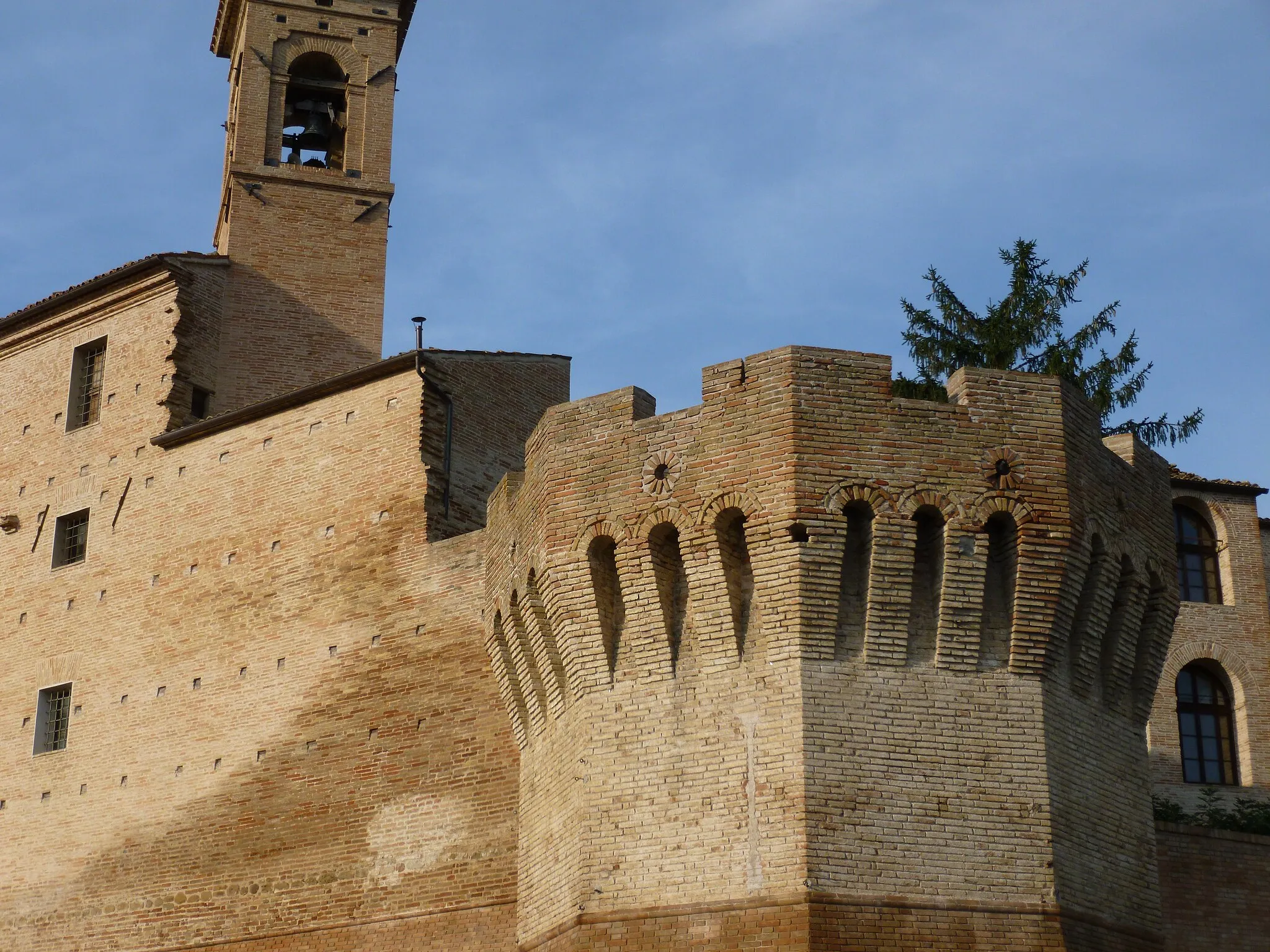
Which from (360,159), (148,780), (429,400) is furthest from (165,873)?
(360,159)

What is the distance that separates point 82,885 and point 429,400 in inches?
265

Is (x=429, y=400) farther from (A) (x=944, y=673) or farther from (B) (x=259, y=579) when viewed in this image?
(A) (x=944, y=673)

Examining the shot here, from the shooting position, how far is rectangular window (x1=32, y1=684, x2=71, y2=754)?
21812mm

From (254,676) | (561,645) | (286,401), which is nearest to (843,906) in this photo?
(561,645)

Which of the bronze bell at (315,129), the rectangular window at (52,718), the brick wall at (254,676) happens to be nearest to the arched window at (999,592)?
the brick wall at (254,676)

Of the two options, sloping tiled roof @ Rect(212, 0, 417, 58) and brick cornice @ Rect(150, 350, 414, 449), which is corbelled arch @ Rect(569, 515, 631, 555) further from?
sloping tiled roof @ Rect(212, 0, 417, 58)

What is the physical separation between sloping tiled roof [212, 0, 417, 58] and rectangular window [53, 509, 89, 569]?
9.22m

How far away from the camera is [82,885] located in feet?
67.5

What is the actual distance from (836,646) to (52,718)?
12.0 meters

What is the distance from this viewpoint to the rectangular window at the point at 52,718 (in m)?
21.8

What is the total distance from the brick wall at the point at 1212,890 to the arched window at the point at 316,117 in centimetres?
1606

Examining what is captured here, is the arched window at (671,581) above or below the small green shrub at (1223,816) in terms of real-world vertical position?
above

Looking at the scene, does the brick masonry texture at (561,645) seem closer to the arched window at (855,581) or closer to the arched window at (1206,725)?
the arched window at (855,581)

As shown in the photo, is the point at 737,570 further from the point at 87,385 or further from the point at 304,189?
the point at 304,189
